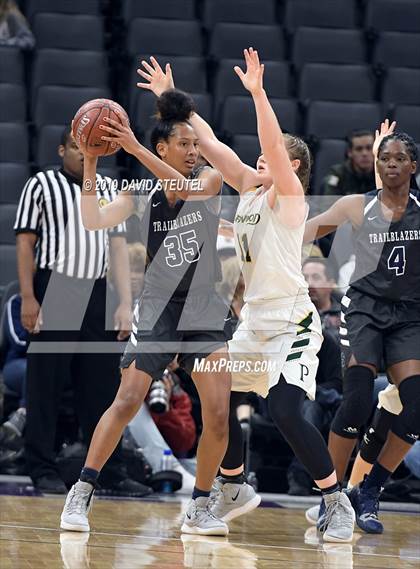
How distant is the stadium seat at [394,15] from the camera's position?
10.9 meters

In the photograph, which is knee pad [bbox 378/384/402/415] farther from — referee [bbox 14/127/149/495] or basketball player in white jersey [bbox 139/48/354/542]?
referee [bbox 14/127/149/495]

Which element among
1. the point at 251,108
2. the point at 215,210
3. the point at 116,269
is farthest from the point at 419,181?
the point at 215,210

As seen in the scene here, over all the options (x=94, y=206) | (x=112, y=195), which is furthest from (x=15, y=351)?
(x=94, y=206)

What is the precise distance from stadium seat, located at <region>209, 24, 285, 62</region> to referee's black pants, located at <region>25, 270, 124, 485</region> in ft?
12.7

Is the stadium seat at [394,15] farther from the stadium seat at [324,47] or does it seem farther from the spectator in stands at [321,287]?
the spectator in stands at [321,287]

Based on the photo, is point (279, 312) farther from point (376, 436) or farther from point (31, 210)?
point (31, 210)

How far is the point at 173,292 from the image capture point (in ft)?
18.1

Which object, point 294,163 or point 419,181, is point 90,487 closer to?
point 294,163

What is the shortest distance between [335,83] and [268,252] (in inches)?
203

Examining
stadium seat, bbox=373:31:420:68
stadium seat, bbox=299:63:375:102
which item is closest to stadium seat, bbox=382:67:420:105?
stadium seat, bbox=299:63:375:102

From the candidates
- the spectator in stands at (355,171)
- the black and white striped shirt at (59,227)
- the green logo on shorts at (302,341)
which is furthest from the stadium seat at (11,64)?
the green logo on shorts at (302,341)

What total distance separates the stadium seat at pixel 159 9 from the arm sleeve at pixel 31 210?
Answer: 401 centimetres

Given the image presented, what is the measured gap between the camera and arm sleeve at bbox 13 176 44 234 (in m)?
6.98

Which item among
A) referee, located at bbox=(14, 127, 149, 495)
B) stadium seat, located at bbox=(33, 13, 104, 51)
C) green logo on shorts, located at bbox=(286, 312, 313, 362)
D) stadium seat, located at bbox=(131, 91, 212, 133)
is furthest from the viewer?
stadium seat, located at bbox=(33, 13, 104, 51)
